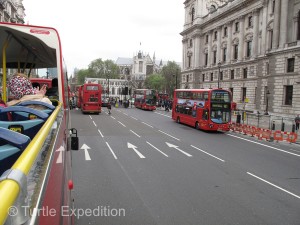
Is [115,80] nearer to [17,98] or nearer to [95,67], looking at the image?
[95,67]

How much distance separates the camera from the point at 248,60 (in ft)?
158

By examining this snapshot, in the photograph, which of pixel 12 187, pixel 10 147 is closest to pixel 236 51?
pixel 10 147

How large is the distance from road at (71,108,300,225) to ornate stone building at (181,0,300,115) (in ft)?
69.2

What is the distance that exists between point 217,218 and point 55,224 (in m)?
5.12

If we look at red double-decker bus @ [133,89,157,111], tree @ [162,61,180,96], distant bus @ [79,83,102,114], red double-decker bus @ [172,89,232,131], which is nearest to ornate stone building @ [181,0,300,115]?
red double-decker bus @ [172,89,232,131]

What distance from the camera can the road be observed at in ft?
20.4

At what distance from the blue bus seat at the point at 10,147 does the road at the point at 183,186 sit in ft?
14.9

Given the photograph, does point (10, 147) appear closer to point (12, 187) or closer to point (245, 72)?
point (12, 187)

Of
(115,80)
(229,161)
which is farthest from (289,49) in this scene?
(115,80)

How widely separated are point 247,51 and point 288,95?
1719 centimetres

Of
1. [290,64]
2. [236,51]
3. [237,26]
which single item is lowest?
[290,64]

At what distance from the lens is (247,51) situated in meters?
49.9

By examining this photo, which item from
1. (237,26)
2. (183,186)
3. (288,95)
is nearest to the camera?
(183,186)

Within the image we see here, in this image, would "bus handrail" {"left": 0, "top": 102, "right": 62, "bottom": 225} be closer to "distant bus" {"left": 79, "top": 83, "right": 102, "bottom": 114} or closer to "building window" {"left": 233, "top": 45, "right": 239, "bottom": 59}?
"distant bus" {"left": 79, "top": 83, "right": 102, "bottom": 114}
